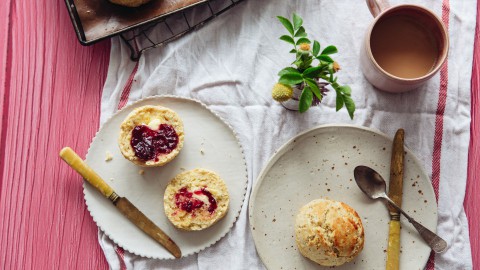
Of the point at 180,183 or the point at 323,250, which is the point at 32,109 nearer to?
the point at 180,183

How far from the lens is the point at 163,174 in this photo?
1885 millimetres

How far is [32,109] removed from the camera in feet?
6.44

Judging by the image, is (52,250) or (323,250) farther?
Answer: (52,250)

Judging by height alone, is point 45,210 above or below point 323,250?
above

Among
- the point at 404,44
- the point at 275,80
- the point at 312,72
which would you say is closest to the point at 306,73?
the point at 312,72

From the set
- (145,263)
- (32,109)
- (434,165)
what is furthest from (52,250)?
(434,165)

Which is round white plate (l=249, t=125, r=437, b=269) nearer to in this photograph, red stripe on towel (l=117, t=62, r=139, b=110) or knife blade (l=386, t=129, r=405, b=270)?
knife blade (l=386, t=129, r=405, b=270)

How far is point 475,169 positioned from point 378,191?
0.39 m

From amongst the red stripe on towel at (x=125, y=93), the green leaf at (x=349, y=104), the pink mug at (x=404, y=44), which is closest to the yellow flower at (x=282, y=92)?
the green leaf at (x=349, y=104)

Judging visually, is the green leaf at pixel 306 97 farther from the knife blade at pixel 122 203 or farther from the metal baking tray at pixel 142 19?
the knife blade at pixel 122 203

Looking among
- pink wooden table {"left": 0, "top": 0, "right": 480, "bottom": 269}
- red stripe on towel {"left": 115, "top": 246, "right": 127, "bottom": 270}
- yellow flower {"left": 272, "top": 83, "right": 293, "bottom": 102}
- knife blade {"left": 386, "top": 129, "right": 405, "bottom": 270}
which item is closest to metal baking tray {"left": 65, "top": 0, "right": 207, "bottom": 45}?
pink wooden table {"left": 0, "top": 0, "right": 480, "bottom": 269}

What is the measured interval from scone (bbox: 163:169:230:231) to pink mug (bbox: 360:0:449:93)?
2.16ft

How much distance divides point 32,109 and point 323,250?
3.75 ft

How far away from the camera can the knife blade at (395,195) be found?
1.84 m
